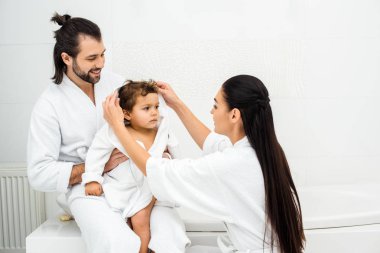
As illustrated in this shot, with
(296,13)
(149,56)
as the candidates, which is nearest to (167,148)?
(149,56)

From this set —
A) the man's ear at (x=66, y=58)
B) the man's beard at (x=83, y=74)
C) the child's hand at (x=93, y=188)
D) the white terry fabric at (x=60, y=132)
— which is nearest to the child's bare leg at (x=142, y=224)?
the child's hand at (x=93, y=188)

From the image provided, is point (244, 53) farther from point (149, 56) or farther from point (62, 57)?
point (62, 57)

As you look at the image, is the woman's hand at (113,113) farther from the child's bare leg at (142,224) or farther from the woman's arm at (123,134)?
the child's bare leg at (142,224)

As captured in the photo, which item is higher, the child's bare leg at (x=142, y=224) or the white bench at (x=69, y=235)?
the child's bare leg at (x=142, y=224)

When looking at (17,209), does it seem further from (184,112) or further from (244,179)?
(244,179)

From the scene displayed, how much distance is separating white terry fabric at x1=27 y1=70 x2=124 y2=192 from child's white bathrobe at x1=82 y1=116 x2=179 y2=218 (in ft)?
0.40

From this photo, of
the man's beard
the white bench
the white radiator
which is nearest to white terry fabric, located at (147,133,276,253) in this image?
the white bench

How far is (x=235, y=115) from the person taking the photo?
1.58 m

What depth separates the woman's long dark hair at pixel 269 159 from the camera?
5.04ft

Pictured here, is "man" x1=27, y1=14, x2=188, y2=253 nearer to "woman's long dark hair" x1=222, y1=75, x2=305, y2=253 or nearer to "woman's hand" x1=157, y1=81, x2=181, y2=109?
"woman's hand" x1=157, y1=81, x2=181, y2=109

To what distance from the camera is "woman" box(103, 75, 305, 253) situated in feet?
5.06

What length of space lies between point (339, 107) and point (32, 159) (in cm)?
186

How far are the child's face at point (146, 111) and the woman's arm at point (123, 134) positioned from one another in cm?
9

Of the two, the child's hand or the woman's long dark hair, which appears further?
the child's hand
